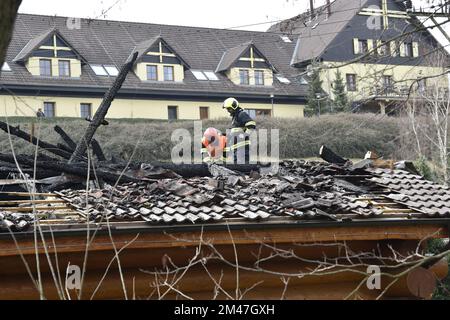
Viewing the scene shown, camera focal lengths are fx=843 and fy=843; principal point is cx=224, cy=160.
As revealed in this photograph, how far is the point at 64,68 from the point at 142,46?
14.7 ft

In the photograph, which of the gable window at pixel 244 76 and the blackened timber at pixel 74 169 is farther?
the gable window at pixel 244 76

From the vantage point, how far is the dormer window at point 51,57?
126 feet

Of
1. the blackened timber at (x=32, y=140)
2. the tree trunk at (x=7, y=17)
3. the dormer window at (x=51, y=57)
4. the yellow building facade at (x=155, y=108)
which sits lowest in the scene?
the blackened timber at (x=32, y=140)

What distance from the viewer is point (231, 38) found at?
47.3 meters

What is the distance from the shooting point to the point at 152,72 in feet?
138

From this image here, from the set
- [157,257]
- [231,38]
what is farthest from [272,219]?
[231,38]

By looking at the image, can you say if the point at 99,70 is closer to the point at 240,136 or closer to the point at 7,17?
the point at 240,136

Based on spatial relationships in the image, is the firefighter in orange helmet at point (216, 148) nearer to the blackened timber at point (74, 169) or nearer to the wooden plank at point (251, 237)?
the blackened timber at point (74, 169)

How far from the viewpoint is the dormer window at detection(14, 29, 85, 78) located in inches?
1507

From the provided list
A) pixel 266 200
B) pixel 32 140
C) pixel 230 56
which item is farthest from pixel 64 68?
pixel 266 200

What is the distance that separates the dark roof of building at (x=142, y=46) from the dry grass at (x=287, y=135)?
3674mm

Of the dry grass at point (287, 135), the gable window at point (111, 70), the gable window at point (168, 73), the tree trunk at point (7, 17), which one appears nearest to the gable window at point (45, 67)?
the gable window at point (111, 70)

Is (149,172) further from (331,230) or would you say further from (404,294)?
(404,294)
